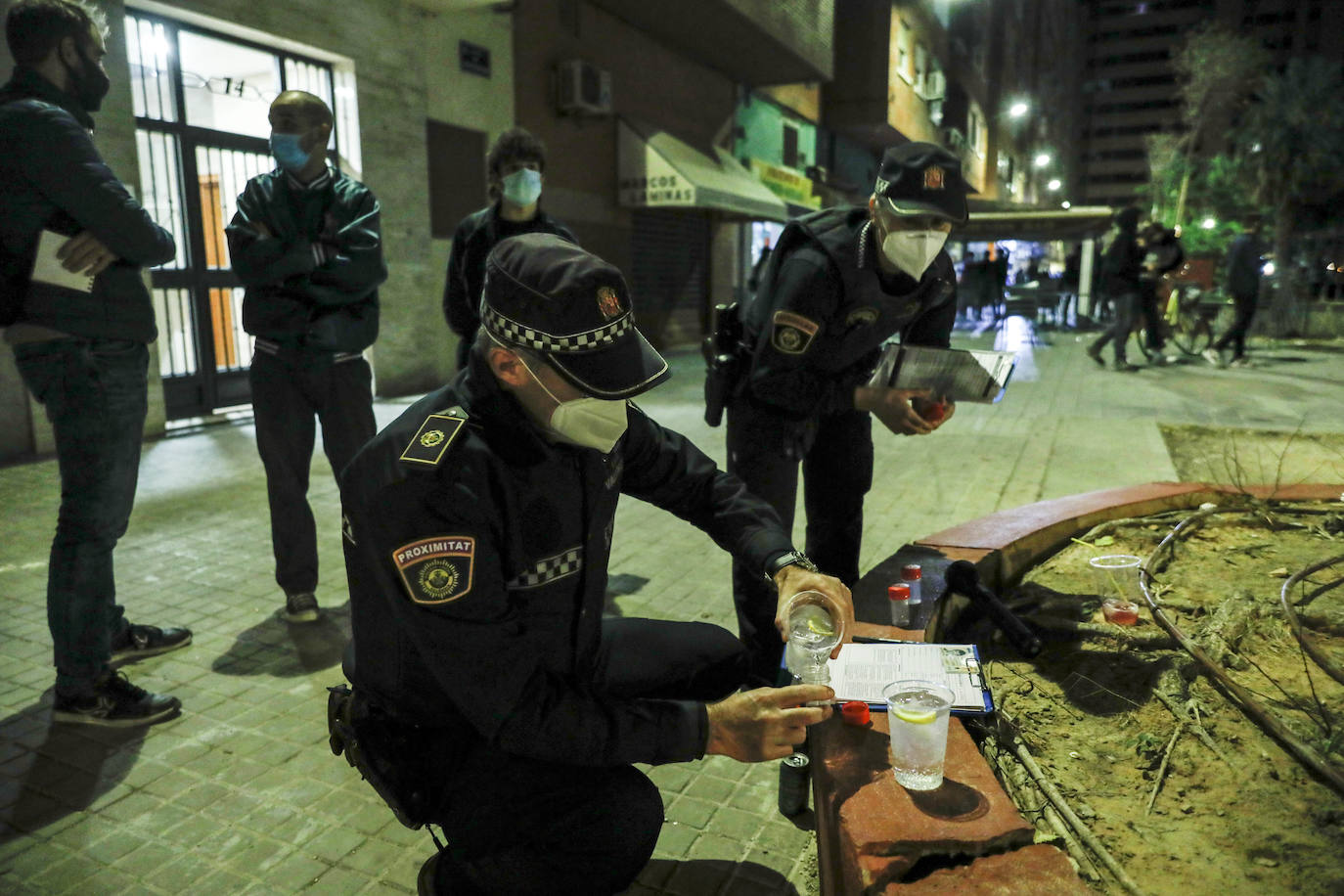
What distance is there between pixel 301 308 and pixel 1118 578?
3355 millimetres

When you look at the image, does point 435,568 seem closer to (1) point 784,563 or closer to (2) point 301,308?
(1) point 784,563

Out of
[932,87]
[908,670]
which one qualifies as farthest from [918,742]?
[932,87]

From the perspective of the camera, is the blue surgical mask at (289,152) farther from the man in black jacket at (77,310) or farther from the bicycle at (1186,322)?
the bicycle at (1186,322)

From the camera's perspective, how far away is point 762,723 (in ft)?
5.97

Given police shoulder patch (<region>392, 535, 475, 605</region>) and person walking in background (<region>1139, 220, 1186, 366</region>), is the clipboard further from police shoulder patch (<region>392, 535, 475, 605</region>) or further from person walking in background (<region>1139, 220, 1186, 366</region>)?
person walking in background (<region>1139, 220, 1186, 366</region>)

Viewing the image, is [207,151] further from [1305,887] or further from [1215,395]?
[1215,395]

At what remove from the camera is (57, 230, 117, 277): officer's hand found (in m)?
2.80

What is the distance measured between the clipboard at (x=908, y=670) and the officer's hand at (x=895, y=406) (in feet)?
2.63

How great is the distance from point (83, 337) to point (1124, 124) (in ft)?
450

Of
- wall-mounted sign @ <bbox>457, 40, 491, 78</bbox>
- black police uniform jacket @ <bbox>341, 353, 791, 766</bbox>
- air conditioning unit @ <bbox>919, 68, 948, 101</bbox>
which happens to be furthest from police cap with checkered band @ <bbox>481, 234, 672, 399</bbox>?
air conditioning unit @ <bbox>919, 68, 948, 101</bbox>

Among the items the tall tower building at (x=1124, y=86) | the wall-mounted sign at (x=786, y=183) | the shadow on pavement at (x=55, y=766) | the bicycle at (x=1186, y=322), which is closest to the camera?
the shadow on pavement at (x=55, y=766)

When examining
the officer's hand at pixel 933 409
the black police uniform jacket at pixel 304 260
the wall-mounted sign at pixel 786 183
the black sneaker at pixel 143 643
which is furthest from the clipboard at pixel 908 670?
the wall-mounted sign at pixel 786 183

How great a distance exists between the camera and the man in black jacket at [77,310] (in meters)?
2.76

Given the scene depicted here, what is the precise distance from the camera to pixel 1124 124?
118 meters
